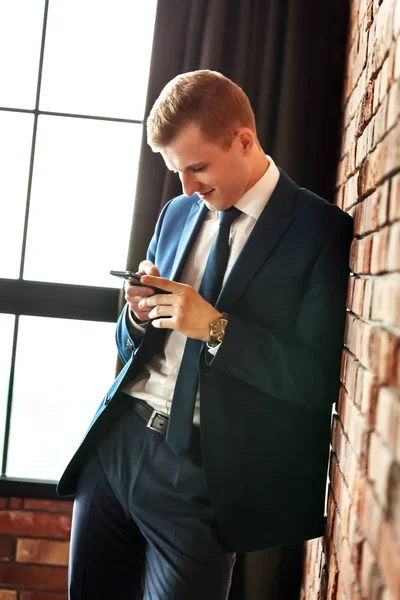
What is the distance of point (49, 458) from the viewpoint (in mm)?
2641

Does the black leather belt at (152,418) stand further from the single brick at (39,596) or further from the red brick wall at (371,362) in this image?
the single brick at (39,596)

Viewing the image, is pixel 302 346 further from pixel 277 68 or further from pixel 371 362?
pixel 277 68

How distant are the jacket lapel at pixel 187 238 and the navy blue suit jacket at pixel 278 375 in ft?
0.67

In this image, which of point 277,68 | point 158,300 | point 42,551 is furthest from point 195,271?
point 42,551

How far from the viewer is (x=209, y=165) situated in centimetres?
155

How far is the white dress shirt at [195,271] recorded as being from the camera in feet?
5.26

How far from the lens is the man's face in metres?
1.53

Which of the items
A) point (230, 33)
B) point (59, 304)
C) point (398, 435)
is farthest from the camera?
point (59, 304)

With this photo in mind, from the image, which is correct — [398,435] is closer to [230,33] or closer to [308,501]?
[308,501]

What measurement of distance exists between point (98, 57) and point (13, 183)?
58 cm

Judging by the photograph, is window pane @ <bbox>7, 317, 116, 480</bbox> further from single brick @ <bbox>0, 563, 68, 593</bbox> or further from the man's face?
the man's face

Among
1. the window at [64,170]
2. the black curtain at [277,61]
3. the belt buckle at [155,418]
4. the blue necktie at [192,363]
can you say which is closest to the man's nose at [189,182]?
the blue necktie at [192,363]

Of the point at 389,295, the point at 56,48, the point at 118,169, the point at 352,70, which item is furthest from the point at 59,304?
the point at 389,295

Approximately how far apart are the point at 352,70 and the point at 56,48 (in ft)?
3.79
